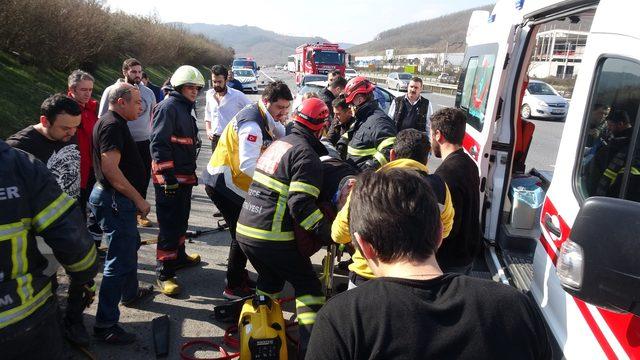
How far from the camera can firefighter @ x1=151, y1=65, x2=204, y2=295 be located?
394 centimetres

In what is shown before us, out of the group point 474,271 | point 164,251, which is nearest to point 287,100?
point 164,251

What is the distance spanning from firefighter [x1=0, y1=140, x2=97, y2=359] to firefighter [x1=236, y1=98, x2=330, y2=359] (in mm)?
1085

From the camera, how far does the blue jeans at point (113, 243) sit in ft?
10.5

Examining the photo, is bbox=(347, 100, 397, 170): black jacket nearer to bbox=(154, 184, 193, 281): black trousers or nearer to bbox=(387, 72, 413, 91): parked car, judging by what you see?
bbox=(154, 184, 193, 281): black trousers

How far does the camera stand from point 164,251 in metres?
4.03

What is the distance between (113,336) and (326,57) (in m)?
23.3

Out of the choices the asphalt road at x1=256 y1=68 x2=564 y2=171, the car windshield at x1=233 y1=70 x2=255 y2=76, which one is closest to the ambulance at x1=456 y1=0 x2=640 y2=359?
the asphalt road at x1=256 y1=68 x2=564 y2=171

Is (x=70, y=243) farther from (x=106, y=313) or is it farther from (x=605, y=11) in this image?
(x=605, y=11)

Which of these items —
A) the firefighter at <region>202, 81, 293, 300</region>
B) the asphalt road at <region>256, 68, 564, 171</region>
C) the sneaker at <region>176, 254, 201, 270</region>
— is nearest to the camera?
the firefighter at <region>202, 81, 293, 300</region>

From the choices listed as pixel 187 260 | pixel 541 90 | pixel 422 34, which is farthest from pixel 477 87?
pixel 422 34

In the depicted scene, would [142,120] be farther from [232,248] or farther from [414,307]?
[414,307]

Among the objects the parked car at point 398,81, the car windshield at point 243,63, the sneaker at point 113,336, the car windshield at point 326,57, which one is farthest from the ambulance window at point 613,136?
the car windshield at point 243,63

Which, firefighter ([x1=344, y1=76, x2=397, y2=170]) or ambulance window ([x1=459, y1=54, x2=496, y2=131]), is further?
ambulance window ([x1=459, y1=54, x2=496, y2=131])

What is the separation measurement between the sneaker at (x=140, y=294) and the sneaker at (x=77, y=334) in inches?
21.8
